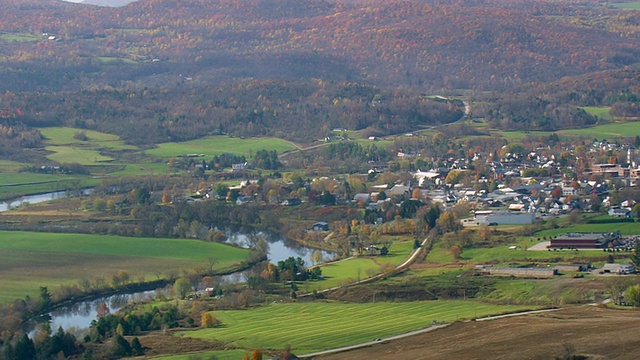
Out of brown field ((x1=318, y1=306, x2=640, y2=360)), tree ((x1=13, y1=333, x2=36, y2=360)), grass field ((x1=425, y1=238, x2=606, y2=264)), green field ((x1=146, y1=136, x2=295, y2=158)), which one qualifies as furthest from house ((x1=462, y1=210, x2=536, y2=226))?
green field ((x1=146, y1=136, x2=295, y2=158))

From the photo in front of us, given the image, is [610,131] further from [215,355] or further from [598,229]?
[215,355]

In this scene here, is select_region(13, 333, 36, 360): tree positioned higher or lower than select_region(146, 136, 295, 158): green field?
higher

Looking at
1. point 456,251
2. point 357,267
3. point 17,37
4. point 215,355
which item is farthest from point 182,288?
point 17,37

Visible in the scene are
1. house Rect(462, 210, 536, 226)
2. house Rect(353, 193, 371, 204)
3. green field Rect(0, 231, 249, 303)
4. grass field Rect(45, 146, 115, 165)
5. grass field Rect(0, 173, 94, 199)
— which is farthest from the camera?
grass field Rect(45, 146, 115, 165)

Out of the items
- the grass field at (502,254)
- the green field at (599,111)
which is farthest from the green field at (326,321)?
the green field at (599,111)

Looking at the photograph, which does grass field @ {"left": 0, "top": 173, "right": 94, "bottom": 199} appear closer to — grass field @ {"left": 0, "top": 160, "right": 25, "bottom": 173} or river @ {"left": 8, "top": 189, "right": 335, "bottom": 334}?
river @ {"left": 8, "top": 189, "right": 335, "bottom": 334}

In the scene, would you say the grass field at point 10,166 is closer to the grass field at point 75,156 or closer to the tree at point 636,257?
the grass field at point 75,156

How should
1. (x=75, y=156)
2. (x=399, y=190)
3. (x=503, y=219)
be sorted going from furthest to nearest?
1. (x=75, y=156)
2. (x=399, y=190)
3. (x=503, y=219)
